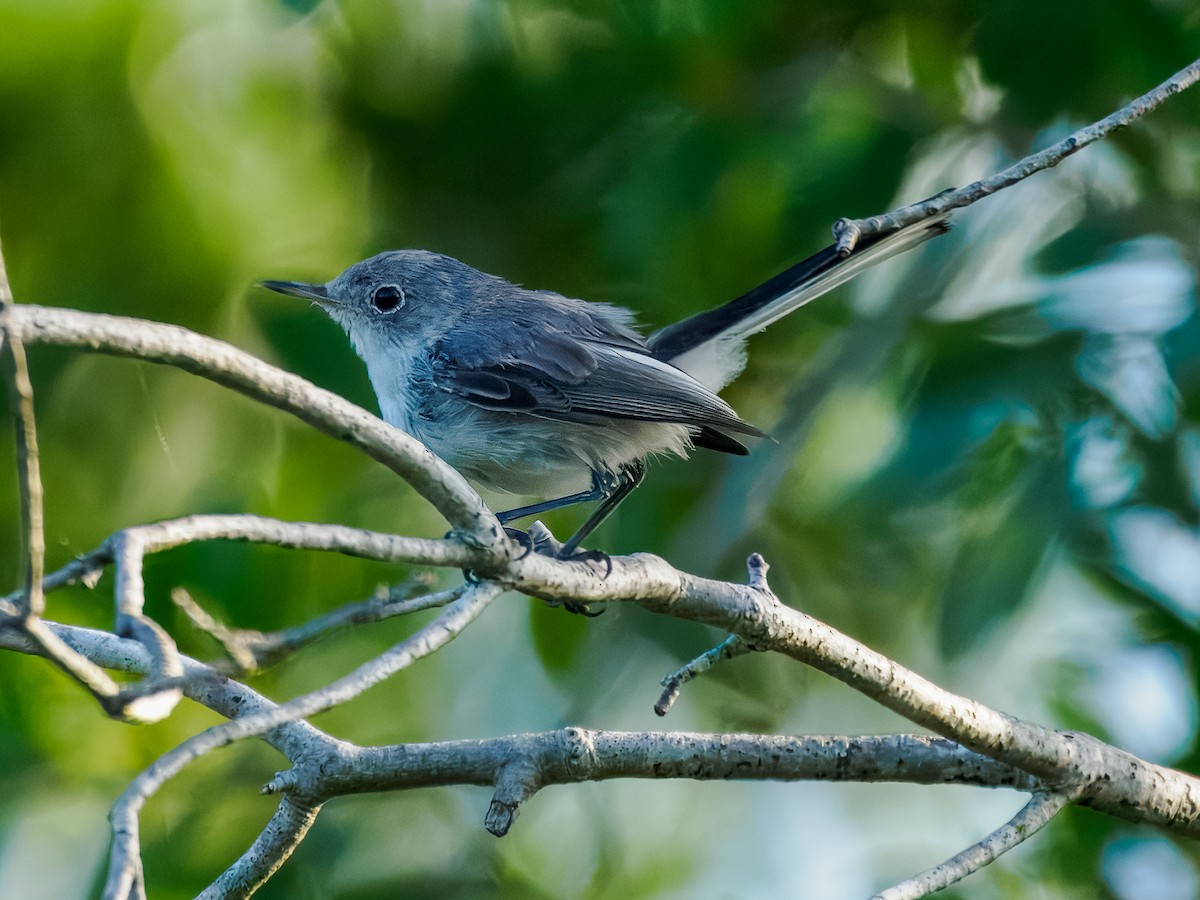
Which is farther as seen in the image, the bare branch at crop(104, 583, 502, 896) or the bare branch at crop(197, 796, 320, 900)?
the bare branch at crop(197, 796, 320, 900)

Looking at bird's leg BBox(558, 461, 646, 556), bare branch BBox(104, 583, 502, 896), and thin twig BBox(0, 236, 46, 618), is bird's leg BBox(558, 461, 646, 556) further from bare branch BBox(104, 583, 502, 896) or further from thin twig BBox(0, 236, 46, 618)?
thin twig BBox(0, 236, 46, 618)

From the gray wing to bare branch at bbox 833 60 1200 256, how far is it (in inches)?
33.9

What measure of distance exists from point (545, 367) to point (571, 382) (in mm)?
86

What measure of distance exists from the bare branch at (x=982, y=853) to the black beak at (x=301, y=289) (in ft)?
7.74

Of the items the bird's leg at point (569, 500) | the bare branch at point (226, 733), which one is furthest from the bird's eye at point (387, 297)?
the bare branch at point (226, 733)

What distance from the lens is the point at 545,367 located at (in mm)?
3268

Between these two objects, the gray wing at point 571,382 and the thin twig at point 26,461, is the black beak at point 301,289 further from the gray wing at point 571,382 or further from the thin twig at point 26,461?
the thin twig at point 26,461

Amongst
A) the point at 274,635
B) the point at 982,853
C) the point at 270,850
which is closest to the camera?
the point at 274,635

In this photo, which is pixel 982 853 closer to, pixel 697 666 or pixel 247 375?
pixel 697 666

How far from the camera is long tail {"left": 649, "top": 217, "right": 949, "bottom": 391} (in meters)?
3.21

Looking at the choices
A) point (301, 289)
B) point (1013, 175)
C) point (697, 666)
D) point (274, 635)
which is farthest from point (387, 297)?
point (274, 635)

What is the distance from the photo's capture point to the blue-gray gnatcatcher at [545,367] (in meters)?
3.17

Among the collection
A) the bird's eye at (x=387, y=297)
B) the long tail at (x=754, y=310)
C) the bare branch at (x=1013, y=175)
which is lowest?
the bare branch at (x=1013, y=175)

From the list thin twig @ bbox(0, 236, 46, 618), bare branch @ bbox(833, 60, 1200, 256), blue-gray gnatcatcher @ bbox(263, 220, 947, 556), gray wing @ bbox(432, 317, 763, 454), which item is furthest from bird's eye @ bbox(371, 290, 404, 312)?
thin twig @ bbox(0, 236, 46, 618)
